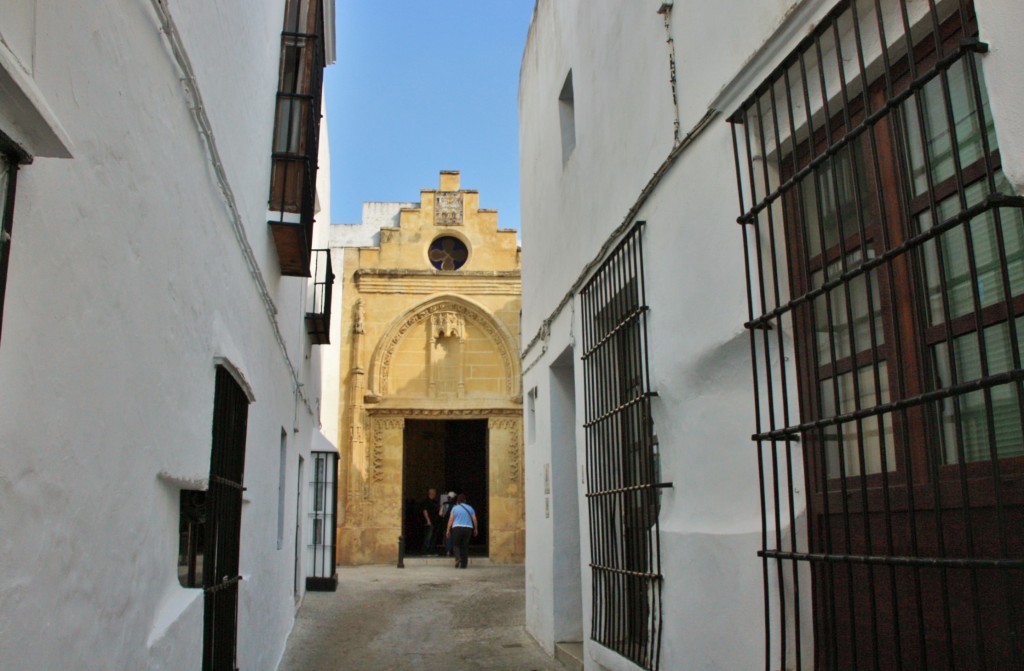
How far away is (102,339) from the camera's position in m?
2.17

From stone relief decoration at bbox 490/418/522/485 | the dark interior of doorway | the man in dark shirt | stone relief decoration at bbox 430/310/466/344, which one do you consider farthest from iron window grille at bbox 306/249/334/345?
the dark interior of doorway

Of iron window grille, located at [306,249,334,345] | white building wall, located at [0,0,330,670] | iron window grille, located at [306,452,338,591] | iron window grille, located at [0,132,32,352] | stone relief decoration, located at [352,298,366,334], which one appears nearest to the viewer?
iron window grille, located at [0,132,32,352]

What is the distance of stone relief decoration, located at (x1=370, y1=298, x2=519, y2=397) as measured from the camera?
1645 cm

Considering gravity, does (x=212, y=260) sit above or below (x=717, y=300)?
above

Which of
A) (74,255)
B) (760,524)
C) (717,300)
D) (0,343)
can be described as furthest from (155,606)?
(717,300)

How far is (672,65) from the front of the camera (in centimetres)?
396

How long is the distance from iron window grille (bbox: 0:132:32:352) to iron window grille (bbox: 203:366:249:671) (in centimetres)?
212

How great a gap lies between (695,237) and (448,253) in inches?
552

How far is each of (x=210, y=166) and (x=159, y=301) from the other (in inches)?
37.8

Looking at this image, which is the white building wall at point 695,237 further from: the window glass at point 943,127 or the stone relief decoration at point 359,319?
the stone relief decoration at point 359,319

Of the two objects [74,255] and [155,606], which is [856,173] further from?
[155,606]

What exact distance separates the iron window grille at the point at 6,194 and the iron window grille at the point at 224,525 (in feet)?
6.97

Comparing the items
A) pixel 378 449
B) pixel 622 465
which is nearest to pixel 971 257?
pixel 622 465

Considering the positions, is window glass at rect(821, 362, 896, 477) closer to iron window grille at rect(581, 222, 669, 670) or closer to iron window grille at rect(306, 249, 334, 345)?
iron window grille at rect(581, 222, 669, 670)
